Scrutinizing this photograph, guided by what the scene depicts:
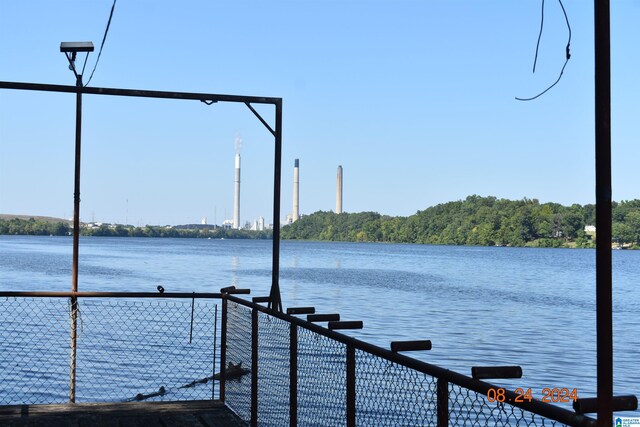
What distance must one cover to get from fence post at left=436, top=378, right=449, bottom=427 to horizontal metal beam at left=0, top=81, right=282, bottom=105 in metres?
5.64

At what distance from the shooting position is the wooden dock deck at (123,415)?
808 cm

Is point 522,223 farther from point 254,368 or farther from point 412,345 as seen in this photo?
point 412,345

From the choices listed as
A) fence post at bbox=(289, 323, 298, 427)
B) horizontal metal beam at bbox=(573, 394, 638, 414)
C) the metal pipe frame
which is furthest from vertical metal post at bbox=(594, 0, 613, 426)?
the metal pipe frame

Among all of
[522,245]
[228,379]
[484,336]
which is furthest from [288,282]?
[522,245]

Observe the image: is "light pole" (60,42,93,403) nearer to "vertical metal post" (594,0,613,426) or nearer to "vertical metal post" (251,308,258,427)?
"vertical metal post" (251,308,258,427)

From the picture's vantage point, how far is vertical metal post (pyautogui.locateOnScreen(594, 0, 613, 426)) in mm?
3166

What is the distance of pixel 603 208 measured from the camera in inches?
127

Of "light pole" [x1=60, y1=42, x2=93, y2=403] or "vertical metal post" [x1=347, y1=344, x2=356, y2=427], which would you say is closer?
"vertical metal post" [x1=347, y1=344, x2=356, y2=427]

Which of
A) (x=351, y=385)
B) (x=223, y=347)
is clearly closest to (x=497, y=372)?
(x=351, y=385)

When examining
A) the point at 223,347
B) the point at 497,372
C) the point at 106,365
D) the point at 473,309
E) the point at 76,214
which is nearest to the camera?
the point at 497,372

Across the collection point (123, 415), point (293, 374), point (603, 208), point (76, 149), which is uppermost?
point (76, 149)

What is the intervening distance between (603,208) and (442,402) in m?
1.31

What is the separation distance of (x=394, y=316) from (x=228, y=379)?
33548mm

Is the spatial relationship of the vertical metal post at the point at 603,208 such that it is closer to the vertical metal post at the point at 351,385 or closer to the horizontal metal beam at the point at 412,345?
the horizontal metal beam at the point at 412,345
